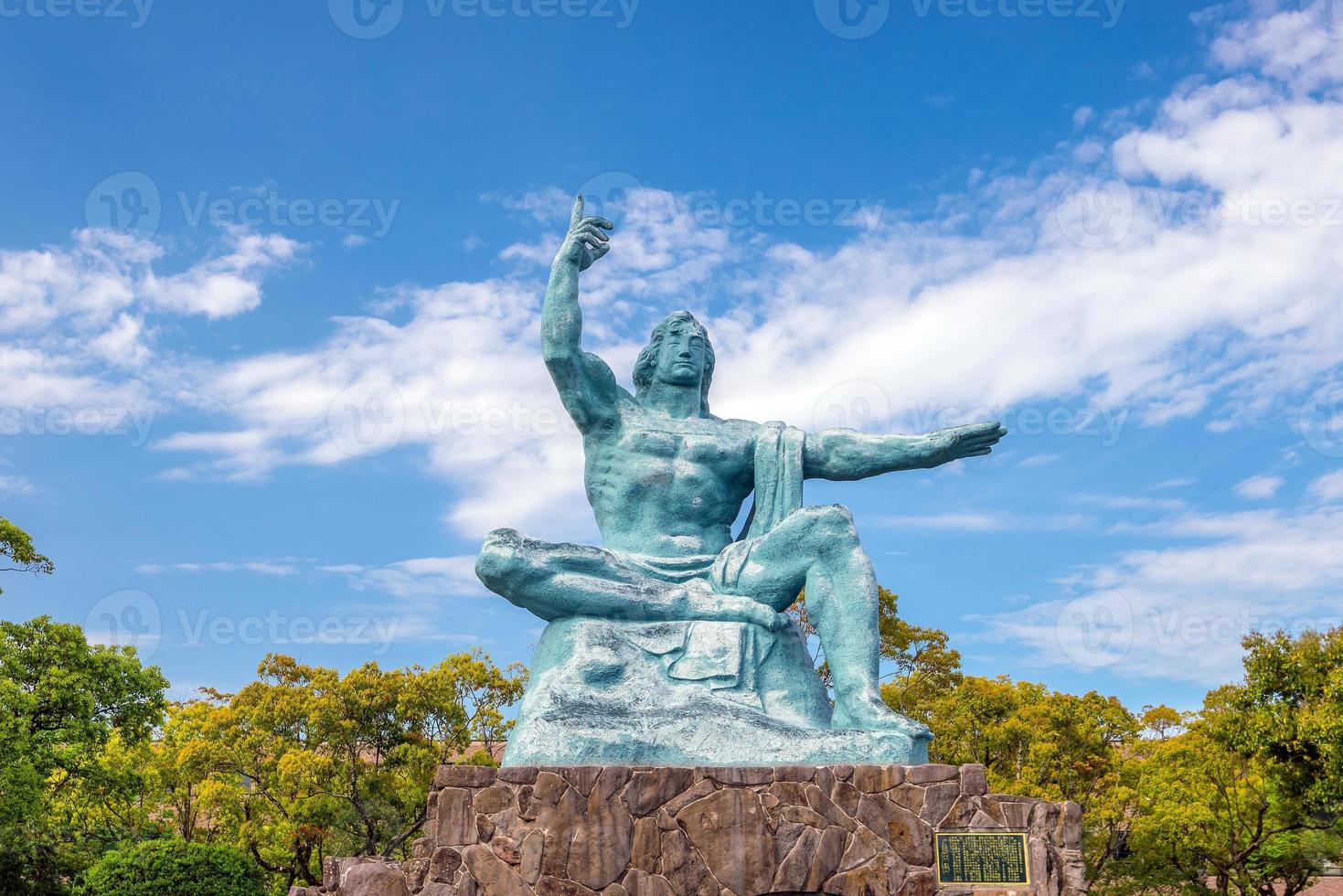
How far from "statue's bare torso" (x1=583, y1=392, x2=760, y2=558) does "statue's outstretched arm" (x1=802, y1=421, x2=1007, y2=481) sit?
0.41 meters

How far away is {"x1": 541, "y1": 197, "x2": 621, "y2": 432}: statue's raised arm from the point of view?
7086 mm

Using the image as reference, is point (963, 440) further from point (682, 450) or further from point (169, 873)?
point (169, 873)

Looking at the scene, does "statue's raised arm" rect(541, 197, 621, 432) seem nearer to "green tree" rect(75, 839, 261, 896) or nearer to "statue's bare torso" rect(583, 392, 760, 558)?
"statue's bare torso" rect(583, 392, 760, 558)

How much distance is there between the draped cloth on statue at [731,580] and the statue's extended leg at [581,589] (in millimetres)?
90

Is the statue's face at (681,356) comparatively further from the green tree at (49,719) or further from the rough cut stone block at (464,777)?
the green tree at (49,719)

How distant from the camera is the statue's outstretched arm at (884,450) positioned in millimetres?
7039

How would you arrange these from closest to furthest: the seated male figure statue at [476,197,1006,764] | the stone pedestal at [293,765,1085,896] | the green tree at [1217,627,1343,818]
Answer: the stone pedestal at [293,765,1085,896] → the seated male figure statue at [476,197,1006,764] → the green tree at [1217,627,1343,818]

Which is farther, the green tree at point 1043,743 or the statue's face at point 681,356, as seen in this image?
the green tree at point 1043,743

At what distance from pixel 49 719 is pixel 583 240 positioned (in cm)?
929

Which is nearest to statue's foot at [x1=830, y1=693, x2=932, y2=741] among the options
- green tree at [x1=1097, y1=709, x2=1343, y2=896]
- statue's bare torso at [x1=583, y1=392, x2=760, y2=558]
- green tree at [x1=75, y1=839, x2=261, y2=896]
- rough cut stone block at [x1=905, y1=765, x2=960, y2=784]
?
rough cut stone block at [x1=905, y1=765, x2=960, y2=784]

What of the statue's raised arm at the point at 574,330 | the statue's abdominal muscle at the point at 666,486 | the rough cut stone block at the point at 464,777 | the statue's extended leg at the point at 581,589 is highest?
the statue's raised arm at the point at 574,330

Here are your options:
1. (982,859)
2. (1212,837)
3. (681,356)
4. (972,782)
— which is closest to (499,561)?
(681,356)

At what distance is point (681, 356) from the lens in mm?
7598

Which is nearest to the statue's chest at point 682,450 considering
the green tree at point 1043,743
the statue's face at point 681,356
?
the statue's face at point 681,356
